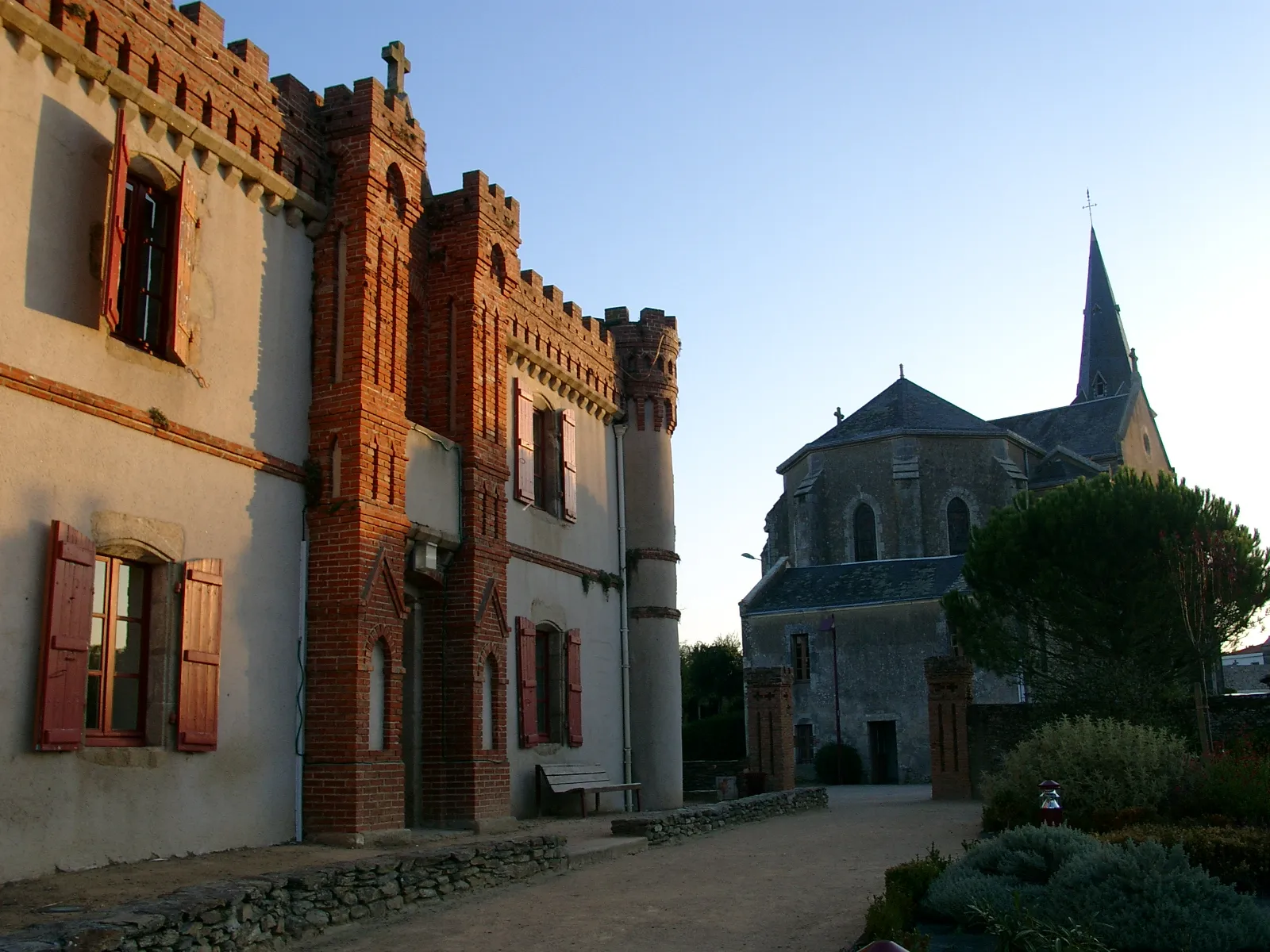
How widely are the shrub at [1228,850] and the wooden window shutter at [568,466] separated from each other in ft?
32.4

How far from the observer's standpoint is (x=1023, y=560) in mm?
26656

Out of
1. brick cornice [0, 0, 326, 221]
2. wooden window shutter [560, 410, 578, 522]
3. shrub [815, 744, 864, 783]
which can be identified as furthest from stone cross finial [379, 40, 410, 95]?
shrub [815, 744, 864, 783]

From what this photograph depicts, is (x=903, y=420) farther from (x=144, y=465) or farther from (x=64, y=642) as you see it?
(x=64, y=642)

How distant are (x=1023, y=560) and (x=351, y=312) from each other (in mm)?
19114

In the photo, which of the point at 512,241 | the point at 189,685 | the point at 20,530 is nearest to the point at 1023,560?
the point at 512,241

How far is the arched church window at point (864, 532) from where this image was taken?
45.1m

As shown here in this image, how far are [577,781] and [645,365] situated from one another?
7.56 metres

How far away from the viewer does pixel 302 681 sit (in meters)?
11.5

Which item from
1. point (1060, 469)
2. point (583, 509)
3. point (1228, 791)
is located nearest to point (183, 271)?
point (583, 509)

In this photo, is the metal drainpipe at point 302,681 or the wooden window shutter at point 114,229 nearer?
the wooden window shutter at point 114,229

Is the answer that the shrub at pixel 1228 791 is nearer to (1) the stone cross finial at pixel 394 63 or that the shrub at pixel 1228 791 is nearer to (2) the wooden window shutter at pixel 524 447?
(2) the wooden window shutter at pixel 524 447

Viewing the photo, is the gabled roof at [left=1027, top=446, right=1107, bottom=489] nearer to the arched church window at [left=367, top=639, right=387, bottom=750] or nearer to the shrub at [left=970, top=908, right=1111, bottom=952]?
the arched church window at [left=367, top=639, right=387, bottom=750]

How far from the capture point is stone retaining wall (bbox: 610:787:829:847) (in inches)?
569

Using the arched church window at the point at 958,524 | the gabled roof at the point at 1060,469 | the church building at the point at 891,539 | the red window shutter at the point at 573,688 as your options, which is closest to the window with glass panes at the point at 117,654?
the red window shutter at the point at 573,688
